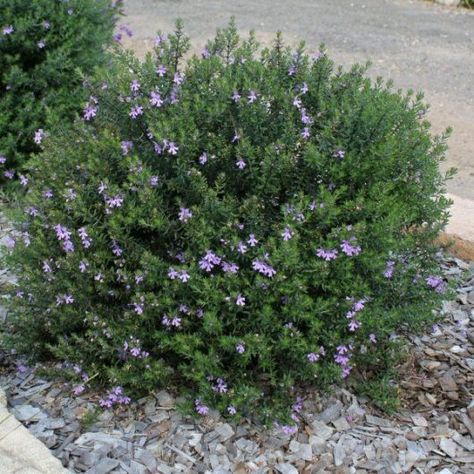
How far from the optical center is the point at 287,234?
9.29ft

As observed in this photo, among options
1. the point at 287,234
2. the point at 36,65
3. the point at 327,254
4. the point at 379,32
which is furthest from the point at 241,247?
the point at 379,32

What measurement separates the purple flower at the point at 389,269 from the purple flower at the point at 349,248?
0.25 meters

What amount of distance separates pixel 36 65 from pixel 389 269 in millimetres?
3131

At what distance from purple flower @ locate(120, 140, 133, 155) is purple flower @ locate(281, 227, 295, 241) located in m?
0.70

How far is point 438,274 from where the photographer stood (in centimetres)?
339

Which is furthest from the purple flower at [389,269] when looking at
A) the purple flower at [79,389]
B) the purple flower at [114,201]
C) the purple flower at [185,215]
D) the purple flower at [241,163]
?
the purple flower at [79,389]

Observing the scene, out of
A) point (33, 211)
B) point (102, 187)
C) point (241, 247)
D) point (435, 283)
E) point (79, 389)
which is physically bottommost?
point (79, 389)

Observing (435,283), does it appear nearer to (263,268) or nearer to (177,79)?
(263,268)

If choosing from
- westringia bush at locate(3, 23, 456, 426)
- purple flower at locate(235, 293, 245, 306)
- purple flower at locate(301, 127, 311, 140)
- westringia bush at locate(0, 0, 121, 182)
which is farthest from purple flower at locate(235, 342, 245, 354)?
westringia bush at locate(0, 0, 121, 182)

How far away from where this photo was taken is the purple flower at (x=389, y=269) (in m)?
3.09

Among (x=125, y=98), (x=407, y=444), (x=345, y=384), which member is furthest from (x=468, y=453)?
(x=125, y=98)

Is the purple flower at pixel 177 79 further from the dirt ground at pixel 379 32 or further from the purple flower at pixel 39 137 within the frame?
the dirt ground at pixel 379 32

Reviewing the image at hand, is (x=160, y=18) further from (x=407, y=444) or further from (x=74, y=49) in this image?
(x=407, y=444)

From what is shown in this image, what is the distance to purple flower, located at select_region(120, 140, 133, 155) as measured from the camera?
306 centimetres
